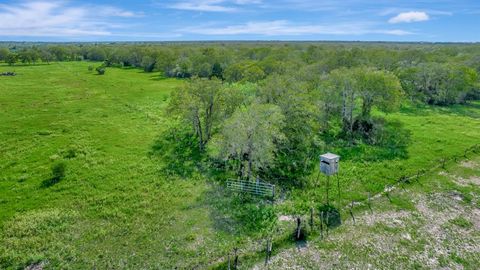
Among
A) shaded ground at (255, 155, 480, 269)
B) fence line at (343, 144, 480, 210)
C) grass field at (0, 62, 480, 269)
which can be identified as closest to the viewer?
shaded ground at (255, 155, 480, 269)

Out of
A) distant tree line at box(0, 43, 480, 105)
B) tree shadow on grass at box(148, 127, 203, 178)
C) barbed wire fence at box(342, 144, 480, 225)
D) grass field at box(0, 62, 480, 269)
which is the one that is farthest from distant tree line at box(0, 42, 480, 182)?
barbed wire fence at box(342, 144, 480, 225)

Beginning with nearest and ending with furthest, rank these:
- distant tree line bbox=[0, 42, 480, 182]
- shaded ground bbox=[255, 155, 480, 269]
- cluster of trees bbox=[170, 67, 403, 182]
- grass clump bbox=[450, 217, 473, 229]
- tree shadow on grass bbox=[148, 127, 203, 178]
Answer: shaded ground bbox=[255, 155, 480, 269] < grass clump bbox=[450, 217, 473, 229] < cluster of trees bbox=[170, 67, 403, 182] < distant tree line bbox=[0, 42, 480, 182] < tree shadow on grass bbox=[148, 127, 203, 178]

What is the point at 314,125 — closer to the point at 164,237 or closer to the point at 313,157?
the point at 313,157

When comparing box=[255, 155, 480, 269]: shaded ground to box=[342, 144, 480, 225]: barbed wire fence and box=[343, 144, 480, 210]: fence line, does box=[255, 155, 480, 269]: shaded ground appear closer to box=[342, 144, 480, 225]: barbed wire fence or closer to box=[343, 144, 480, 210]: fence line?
box=[342, 144, 480, 225]: barbed wire fence

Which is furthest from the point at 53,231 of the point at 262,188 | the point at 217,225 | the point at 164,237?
the point at 262,188

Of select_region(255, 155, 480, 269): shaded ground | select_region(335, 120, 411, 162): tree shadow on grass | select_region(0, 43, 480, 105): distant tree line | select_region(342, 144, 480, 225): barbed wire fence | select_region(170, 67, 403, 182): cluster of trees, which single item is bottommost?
select_region(255, 155, 480, 269): shaded ground

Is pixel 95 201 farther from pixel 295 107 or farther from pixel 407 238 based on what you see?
pixel 407 238

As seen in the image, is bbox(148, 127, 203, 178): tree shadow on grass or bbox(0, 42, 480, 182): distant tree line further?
bbox(148, 127, 203, 178): tree shadow on grass
